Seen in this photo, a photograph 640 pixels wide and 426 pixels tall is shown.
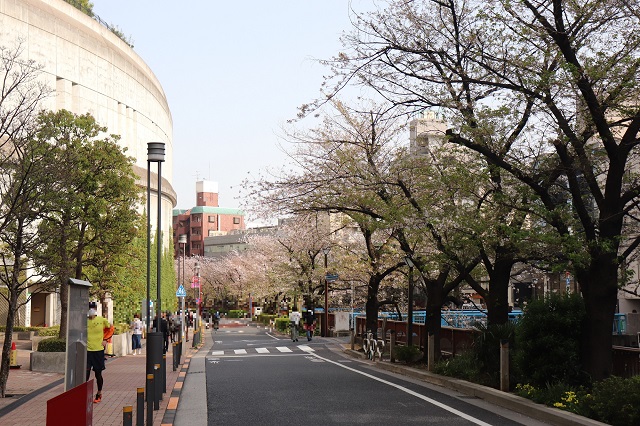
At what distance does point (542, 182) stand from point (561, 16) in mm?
4355

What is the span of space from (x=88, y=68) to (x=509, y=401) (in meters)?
51.3

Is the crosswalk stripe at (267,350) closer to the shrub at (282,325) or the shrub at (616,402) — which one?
the shrub at (282,325)

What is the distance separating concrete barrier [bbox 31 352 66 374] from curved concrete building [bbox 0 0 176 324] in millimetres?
25959

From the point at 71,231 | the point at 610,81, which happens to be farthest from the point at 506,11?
the point at 71,231

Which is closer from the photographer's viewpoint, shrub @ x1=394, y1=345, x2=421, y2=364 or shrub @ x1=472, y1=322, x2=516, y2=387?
shrub @ x1=472, y1=322, x2=516, y2=387

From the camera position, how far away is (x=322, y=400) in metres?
16.1

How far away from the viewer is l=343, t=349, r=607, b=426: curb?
1224cm

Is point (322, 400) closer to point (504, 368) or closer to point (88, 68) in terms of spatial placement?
point (504, 368)

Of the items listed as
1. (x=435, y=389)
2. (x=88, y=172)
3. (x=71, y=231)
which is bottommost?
(x=435, y=389)

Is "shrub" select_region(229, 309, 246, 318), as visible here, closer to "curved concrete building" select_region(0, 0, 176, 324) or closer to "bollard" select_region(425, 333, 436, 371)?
"curved concrete building" select_region(0, 0, 176, 324)

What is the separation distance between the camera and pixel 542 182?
17109mm

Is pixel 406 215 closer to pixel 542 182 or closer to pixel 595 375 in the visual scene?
pixel 542 182

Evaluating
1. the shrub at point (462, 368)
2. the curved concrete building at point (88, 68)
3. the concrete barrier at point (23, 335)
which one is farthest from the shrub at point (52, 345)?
the curved concrete building at point (88, 68)

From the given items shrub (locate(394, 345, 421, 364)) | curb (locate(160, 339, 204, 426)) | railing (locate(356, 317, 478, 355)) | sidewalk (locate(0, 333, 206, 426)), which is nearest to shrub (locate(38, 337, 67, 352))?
sidewalk (locate(0, 333, 206, 426))
